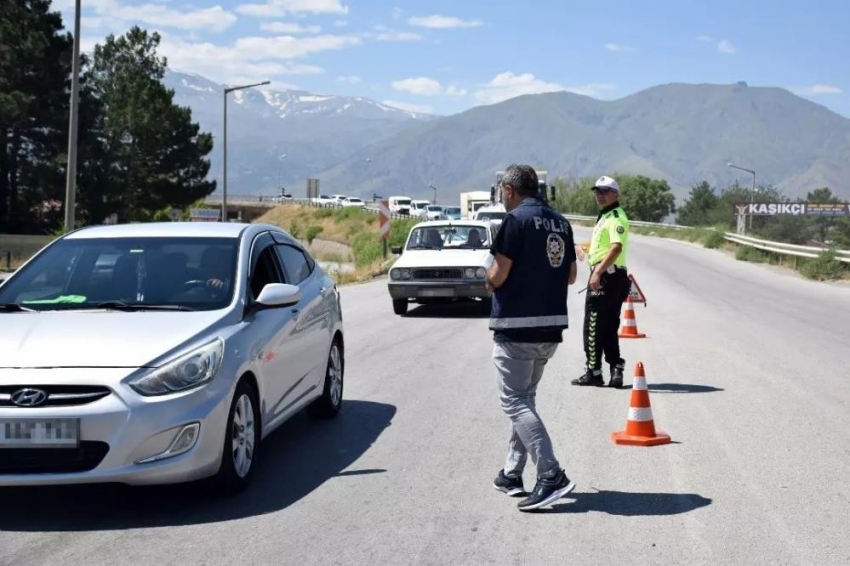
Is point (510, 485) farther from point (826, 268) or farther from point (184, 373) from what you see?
point (826, 268)

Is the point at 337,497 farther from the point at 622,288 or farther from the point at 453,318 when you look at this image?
the point at 453,318

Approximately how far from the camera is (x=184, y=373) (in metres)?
6.37

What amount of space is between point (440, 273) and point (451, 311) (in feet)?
4.91

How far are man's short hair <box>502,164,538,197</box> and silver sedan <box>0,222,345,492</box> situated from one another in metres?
1.75

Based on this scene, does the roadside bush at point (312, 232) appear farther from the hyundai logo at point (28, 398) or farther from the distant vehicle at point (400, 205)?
the hyundai logo at point (28, 398)

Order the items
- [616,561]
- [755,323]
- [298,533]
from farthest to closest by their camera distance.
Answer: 1. [755,323]
2. [298,533]
3. [616,561]

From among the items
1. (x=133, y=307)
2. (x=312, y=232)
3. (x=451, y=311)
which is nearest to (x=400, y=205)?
(x=312, y=232)

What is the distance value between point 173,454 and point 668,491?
2.92 m

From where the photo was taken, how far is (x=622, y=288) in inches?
428

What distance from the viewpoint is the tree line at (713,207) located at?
197 ft

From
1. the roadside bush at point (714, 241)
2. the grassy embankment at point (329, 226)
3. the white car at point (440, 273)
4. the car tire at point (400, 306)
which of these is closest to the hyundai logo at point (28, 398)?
the white car at point (440, 273)

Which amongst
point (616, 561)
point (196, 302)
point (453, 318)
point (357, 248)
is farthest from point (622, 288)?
point (357, 248)

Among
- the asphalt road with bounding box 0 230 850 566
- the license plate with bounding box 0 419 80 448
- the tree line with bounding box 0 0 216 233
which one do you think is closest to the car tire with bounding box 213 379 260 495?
the asphalt road with bounding box 0 230 850 566

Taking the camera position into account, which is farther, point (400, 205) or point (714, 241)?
point (400, 205)
